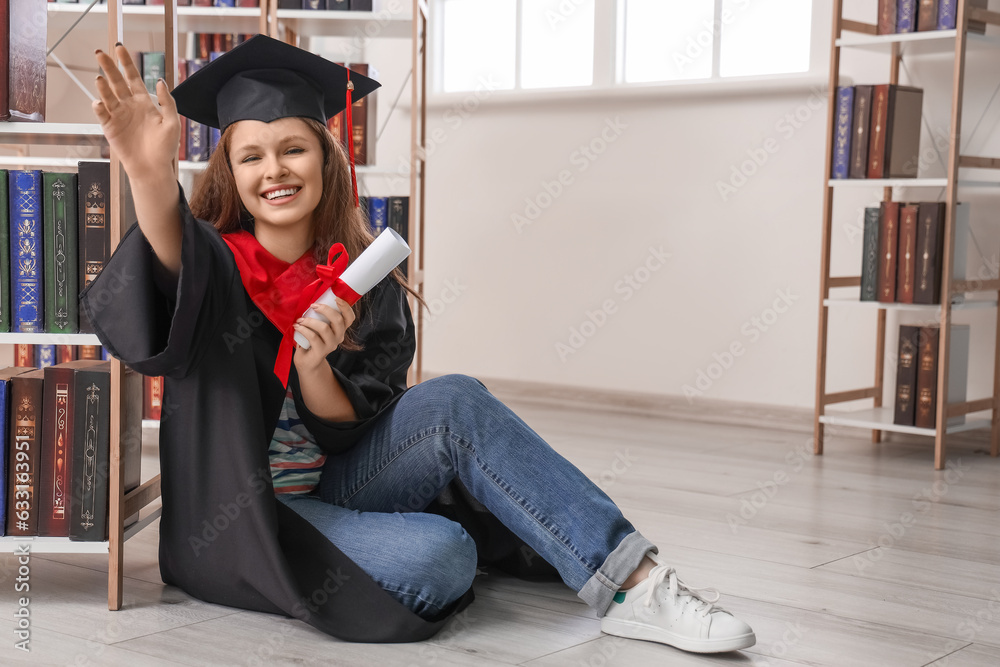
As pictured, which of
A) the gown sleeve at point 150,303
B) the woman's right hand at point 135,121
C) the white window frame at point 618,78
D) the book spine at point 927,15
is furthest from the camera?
the white window frame at point 618,78

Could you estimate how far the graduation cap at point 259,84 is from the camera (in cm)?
152

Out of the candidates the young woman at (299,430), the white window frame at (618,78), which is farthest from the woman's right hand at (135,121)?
the white window frame at (618,78)

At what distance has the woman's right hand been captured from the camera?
1.25m

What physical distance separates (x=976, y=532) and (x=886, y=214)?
1.10 meters

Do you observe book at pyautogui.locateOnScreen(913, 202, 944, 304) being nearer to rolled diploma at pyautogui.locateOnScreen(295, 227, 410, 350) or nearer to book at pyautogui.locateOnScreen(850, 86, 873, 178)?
book at pyautogui.locateOnScreen(850, 86, 873, 178)

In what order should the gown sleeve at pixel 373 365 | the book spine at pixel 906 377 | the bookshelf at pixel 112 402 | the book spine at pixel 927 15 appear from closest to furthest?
the bookshelf at pixel 112 402 < the gown sleeve at pixel 373 365 < the book spine at pixel 927 15 < the book spine at pixel 906 377

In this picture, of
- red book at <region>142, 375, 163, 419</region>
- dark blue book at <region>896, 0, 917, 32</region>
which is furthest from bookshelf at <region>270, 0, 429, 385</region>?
dark blue book at <region>896, 0, 917, 32</region>

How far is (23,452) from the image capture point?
156 cm

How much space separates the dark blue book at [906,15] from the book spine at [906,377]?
837 mm

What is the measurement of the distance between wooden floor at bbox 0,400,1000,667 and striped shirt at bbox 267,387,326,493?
0.70ft

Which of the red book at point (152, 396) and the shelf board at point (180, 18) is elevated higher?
the shelf board at point (180, 18)

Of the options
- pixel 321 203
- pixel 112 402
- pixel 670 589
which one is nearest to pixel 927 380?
pixel 670 589

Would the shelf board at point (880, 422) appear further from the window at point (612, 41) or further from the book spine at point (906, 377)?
the window at point (612, 41)

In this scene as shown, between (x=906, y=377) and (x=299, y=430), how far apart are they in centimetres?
199
